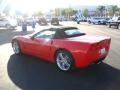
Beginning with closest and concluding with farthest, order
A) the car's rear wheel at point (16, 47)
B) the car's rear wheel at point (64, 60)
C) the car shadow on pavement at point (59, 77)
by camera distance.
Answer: the car shadow on pavement at point (59, 77)
the car's rear wheel at point (64, 60)
the car's rear wheel at point (16, 47)

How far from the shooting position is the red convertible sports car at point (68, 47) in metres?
6.43

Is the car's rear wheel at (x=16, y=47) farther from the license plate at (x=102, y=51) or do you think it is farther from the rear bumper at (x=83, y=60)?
the license plate at (x=102, y=51)

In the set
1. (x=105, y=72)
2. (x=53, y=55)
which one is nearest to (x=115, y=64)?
(x=105, y=72)

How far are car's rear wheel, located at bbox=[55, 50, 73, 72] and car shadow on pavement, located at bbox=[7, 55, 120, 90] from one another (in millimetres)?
173

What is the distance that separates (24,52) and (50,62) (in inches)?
57.4

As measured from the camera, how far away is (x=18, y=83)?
5.96 meters

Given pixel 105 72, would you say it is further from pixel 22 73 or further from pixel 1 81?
pixel 1 81

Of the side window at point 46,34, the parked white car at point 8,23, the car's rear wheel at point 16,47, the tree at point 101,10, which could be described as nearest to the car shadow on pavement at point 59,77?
the side window at point 46,34

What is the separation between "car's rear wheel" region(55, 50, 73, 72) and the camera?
6706 millimetres

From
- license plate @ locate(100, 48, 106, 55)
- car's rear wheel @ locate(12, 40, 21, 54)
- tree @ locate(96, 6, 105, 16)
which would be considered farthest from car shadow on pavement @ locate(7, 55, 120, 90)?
tree @ locate(96, 6, 105, 16)

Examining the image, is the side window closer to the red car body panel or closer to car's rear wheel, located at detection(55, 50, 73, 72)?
the red car body panel

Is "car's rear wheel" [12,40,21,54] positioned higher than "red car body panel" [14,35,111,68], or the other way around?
"red car body panel" [14,35,111,68]

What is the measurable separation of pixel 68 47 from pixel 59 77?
910 millimetres

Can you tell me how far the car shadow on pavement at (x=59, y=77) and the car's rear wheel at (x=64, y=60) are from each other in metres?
0.17
